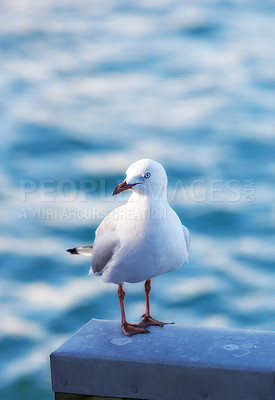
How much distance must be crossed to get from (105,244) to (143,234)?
416 mm

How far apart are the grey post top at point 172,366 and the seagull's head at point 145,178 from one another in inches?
40.7

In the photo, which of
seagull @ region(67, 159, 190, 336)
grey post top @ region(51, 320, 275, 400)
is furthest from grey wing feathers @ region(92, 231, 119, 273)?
grey post top @ region(51, 320, 275, 400)

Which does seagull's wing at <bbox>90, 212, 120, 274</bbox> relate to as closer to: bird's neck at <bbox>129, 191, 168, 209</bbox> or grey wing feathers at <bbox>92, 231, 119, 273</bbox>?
grey wing feathers at <bbox>92, 231, 119, 273</bbox>

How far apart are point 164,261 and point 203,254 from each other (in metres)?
9.67

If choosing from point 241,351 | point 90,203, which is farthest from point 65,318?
point 241,351

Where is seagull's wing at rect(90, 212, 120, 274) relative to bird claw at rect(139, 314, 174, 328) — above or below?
above

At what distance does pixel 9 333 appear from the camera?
13070 mm

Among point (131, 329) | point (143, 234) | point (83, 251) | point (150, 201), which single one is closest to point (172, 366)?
point (131, 329)

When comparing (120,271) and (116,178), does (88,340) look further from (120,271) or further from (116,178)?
(116,178)

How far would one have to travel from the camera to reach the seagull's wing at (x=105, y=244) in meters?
5.32

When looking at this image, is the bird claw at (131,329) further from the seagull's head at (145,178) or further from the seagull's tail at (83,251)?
the seagull's tail at (83,251)

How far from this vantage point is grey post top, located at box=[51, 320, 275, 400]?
4.20 meters

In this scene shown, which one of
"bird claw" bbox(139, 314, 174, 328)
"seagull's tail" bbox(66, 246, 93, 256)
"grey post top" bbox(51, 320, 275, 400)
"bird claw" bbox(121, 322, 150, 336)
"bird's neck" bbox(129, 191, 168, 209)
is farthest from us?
"seagull's tail" bbox(66, 246, 93, 256)

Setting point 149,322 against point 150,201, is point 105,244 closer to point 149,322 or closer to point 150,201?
point 150,201
